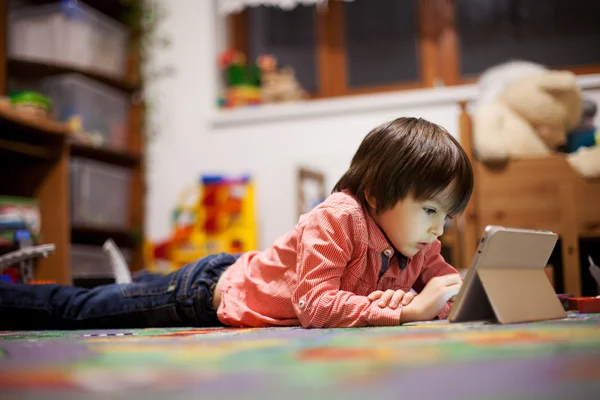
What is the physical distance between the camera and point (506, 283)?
0.90 meters

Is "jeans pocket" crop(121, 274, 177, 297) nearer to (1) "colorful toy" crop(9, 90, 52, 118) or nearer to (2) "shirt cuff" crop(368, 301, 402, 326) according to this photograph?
(2) "shirt cuff" crop(368, 301, 402, 326)

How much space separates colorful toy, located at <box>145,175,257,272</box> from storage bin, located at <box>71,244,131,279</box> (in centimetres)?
22

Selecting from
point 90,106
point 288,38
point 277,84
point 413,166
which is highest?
point 288,38

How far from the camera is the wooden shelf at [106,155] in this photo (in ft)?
8.32

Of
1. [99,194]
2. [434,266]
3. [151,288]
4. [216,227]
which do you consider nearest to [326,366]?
[434,266]

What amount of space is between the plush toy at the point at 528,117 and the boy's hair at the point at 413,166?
985mm

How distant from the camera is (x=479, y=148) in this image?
75.5 inches

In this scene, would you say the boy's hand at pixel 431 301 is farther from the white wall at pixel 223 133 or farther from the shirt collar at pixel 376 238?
the white wall at pixel 223 133

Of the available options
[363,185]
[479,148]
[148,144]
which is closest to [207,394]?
[363,185]

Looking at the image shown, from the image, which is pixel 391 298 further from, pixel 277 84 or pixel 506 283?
pixel 277 84

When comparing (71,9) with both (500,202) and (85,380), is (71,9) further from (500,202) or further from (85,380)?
(85,380)

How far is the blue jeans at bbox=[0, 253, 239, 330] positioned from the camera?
47.4 inches

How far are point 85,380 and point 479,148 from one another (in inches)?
63.1

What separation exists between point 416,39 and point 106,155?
146cm
